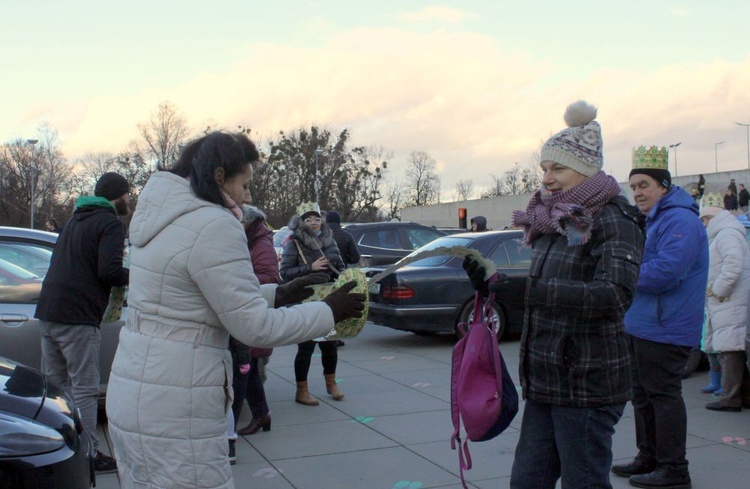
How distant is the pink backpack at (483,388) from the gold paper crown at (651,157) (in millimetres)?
1977

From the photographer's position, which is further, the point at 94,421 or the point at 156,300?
the point at 94,421

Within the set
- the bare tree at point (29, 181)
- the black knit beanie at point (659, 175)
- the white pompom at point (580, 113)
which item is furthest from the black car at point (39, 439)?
Answer: the bare tree at point (29, 181)

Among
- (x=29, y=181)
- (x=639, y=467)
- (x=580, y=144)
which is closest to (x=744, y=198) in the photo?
(x=639, y=467)

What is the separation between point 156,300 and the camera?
8.31 feet

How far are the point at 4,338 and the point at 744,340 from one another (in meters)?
5.90

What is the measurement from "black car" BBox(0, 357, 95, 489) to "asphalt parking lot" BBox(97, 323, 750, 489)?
55.5 inches

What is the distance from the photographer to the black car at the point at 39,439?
3119 mm

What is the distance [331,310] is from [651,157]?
292cm

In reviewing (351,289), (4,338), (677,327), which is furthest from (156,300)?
(4,338)

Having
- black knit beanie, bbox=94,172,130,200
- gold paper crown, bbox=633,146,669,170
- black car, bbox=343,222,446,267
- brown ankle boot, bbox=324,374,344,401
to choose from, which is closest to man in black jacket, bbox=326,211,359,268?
brown ankle boot, bbox=324,374,344,401

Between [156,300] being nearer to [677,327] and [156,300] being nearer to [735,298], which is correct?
[677,327]

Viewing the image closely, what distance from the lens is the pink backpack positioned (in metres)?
3.27

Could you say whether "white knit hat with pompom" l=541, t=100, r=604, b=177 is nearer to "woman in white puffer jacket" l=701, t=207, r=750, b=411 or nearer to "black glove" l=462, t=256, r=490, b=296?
"black glove" l=462, t=256, r=490, b=296

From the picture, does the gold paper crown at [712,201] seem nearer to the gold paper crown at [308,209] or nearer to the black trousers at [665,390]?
the black trousers at [665,390]
